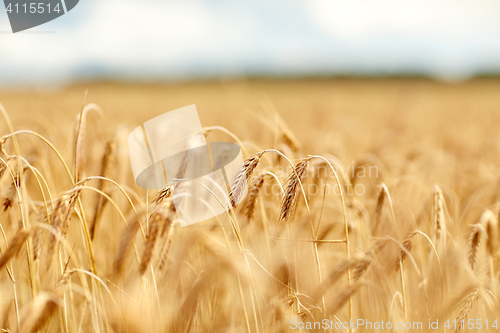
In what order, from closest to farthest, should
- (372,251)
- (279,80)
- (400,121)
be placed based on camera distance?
(372,251)
(400,121)
(279,80)

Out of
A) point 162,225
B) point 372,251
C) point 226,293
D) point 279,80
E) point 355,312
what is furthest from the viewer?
point 279,80

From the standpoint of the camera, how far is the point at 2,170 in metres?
1.09

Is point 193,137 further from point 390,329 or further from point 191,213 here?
point 390,329

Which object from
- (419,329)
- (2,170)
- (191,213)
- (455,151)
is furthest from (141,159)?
(455,151)

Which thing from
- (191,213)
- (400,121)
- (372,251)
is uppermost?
(191,213)

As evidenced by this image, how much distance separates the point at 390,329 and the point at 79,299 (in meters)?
1.47

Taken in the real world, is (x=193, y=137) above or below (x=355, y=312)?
above

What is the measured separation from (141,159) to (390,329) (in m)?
1.44

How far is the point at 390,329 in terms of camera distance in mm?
1420

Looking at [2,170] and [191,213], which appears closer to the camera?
[2,170]

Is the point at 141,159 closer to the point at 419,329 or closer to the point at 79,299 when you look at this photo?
the point at 79,299

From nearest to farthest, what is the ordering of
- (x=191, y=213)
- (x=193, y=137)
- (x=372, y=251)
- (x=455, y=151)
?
(x=372, y=251), (x=193, y=137), (x=191, y=213), (x=455, y=151)

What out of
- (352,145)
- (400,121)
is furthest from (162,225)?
(400,121)

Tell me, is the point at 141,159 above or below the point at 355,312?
above
